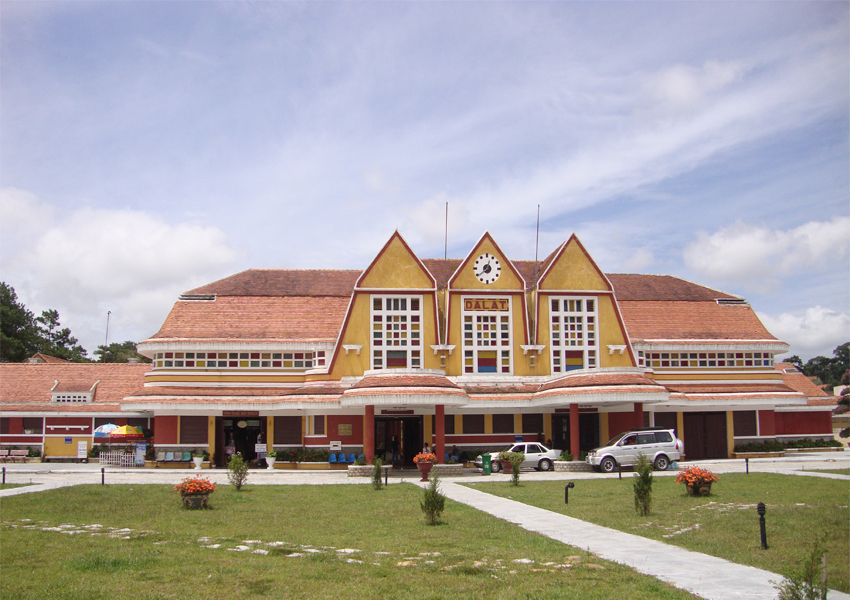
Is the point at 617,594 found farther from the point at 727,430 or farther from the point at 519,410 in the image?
the point at 727,430

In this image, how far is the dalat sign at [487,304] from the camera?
41.0 meters

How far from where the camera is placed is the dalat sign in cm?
4103

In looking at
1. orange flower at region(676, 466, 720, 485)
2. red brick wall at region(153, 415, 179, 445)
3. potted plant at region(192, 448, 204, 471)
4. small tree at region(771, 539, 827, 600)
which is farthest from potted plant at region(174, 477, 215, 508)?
red brick wall at region(153, 415, 179, 445)

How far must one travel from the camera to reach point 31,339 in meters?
75.2

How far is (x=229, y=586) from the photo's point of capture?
1066 cm

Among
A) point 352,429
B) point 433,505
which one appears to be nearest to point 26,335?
point 352,429

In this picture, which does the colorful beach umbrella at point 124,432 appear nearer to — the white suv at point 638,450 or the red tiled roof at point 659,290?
the white suv at point 638,450

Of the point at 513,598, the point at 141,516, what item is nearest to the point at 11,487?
the point at 141,516

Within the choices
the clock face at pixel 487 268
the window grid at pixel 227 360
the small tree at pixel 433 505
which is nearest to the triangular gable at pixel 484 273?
the clock face at pixel 487 268

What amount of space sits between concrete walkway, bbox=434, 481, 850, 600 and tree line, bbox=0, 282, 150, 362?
210 ft

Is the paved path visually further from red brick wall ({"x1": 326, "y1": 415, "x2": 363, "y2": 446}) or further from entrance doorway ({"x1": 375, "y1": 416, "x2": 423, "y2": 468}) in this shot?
entrance doorway ({"x1": 375, "y1": 416, "x2": 423, "y2": 468})

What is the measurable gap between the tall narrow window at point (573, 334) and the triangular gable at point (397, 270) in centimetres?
738

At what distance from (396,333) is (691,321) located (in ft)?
62.2

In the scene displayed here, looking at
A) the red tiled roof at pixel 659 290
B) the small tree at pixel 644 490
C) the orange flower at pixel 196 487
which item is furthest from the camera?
the red tiled roof at pixel 659 290
